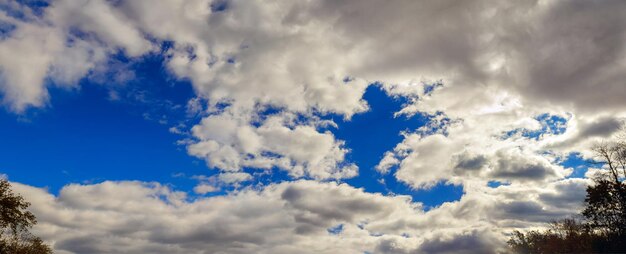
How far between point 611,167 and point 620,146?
4.90 metres

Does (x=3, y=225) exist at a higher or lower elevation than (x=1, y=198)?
lower

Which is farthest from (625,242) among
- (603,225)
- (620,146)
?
(620,146)

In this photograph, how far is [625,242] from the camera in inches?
2771

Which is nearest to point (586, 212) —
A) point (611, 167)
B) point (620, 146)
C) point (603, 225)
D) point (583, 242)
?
point (603, 225)

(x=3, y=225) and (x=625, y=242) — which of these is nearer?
(x=3, y=225)

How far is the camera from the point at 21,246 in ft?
244

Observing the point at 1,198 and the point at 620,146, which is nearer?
the point at 1,198

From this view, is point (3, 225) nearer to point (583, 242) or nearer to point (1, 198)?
point (1, 198)

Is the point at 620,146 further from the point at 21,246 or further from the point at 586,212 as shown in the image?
the point at 21,246

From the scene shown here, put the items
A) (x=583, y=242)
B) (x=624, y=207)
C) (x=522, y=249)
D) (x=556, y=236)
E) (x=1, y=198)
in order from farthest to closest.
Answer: (x=522, y=249), (x=556, y=236), (x=583, y=242), (x=624, y=207), (x=1, y=198)

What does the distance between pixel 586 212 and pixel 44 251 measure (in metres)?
101

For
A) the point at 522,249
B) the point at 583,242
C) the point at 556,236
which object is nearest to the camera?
the point at 583,242

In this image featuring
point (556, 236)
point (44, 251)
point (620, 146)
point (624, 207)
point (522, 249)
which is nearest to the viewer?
point (620, 146)

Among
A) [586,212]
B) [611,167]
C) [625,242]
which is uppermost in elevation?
[611,167]
